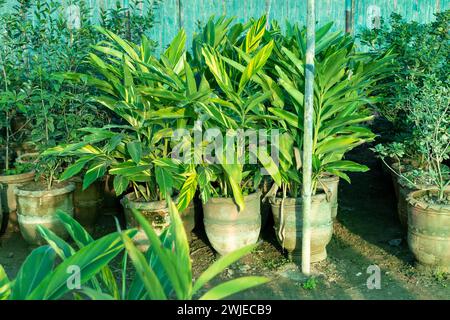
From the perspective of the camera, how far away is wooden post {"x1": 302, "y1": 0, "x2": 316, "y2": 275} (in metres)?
3.89

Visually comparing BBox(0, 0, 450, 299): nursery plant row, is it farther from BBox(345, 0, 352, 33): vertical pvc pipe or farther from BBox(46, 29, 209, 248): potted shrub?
BBox(345, 0, 352, 33): vertical pvc pipe

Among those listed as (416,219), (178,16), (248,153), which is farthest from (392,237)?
(178,16)

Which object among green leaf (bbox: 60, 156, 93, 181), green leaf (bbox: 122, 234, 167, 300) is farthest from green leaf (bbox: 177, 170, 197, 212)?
green leaf (bbox: 122, 234, 167, 300)

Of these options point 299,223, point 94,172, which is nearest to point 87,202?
point 94,172

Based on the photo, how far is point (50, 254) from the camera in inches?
117

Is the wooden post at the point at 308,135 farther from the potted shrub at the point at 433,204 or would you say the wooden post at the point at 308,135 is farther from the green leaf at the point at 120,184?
the green leaf at the point at 120,184

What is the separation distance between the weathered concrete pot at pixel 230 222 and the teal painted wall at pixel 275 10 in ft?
8.95

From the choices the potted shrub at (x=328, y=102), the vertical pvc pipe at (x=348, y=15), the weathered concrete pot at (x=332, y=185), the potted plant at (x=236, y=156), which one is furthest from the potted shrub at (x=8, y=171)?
the vertical pvc pipe at (x=348, y=15)

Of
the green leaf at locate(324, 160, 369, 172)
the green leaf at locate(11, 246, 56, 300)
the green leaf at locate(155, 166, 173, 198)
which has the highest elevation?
the green leaf at locate(324, 160, 369, 172)

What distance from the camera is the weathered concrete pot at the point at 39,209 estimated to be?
4770 mm

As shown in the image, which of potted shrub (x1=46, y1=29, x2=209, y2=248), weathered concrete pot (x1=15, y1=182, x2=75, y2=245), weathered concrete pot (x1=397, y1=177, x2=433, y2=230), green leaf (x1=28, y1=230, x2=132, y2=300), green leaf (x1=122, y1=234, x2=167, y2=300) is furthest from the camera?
weathered concrete pot (x1=15, y1=182, x2=75, y2=245)

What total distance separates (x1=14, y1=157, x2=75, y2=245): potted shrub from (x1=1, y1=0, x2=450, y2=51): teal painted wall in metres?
2.38

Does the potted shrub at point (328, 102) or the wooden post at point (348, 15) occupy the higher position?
the wooden post at point (348, 15)

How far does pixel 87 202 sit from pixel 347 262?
2307 millimetres
